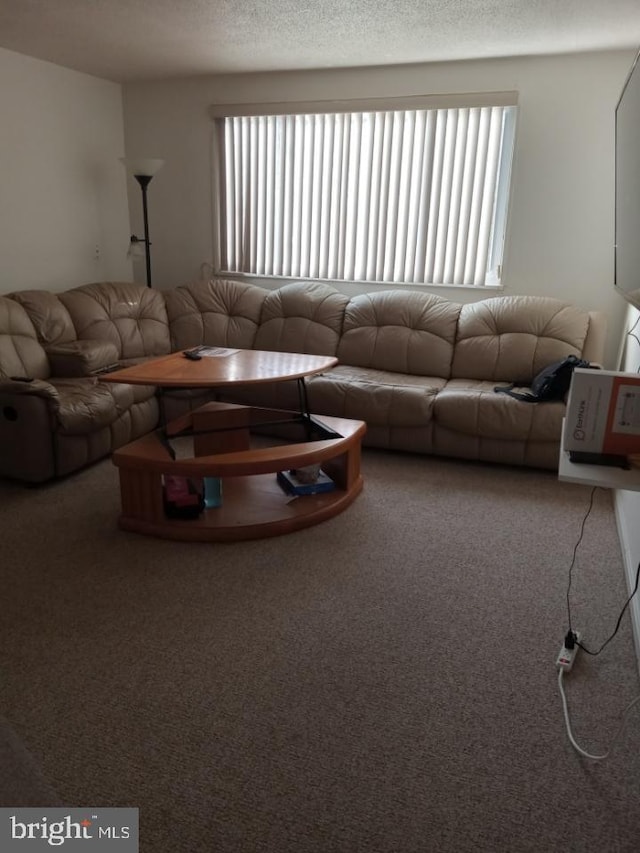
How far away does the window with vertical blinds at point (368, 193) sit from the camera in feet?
13.4

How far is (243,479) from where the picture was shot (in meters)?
3.21

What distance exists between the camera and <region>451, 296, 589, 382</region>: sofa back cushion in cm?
370

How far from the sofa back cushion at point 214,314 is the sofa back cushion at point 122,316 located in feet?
0.32

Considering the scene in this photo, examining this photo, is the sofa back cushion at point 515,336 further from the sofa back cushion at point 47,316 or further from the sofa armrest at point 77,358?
the sofa back cushion at point 47,316

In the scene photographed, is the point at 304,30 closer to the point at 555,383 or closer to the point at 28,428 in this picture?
the point at 555,383

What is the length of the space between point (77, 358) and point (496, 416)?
8.25 ft

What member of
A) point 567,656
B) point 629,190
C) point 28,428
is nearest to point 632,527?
point 567,656

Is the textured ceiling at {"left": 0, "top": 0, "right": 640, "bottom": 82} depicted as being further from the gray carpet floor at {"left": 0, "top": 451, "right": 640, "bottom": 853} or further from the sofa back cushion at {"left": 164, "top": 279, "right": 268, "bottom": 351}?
the gray carpet floor at {"left": 0, "top": 451, "right": 640, "bottom": 853}

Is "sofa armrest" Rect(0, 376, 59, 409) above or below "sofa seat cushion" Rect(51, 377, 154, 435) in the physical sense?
above

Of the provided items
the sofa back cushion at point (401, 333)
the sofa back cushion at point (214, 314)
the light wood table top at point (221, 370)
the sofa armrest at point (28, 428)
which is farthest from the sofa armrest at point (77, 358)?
the sofa back cushion at point (401, 333)

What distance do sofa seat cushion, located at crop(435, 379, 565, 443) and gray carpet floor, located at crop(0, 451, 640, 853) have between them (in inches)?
23.9

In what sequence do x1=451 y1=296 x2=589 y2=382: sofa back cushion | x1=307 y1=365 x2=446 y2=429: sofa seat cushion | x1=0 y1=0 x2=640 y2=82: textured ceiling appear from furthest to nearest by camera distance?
x1=451 y1=296 x2=589 y2=382: sofa back cushion → x1=307 y1=365 x2=446 y2=429: sofa seat cushion → x1=0 y1=0 x2=640 y2=82: textured ceiling

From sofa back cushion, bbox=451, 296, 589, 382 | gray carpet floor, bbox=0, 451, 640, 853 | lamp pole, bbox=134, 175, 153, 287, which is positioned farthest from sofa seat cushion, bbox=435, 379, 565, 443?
lamp pole, bbox=134, 175, 153, 287

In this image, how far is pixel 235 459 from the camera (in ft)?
8.76
